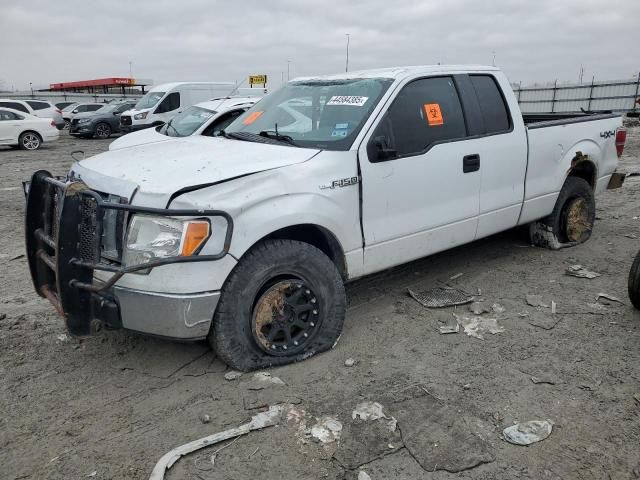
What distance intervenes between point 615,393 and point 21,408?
3.36 m

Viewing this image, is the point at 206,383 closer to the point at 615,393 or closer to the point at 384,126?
the point at 384,126

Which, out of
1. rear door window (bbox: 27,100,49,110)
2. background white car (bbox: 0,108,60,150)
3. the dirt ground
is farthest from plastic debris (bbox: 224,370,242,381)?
rear door window (bbox: 27,100,49,110)

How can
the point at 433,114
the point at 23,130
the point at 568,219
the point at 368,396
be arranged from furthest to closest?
the point at 23,130 → the point at 568,219 → the point at 433,114 → the point at 368,396

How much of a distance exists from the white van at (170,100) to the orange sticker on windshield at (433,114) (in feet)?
47.8

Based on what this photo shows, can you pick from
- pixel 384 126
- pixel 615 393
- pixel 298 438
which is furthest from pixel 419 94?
pixel 298 438

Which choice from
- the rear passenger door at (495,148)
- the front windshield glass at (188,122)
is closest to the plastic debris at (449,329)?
the rear passenger door at (495,148)

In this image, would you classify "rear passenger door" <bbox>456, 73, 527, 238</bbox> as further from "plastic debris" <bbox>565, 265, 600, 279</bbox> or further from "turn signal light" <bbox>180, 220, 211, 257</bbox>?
"turn signal light" <bbox>180, 220, 211, 257</bbox>

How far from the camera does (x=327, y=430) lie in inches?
108

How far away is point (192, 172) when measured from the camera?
3102 millimetres

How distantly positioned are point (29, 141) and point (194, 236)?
17394mm

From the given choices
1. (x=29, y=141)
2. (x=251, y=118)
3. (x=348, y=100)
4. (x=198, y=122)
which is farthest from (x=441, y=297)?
(x=29, y=141)

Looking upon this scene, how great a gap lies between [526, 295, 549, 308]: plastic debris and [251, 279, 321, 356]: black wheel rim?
6.34 ft

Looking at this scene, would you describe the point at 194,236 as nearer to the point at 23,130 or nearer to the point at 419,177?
the point at 419,177

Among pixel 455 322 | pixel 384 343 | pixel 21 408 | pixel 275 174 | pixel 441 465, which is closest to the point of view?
pixel 441 465
